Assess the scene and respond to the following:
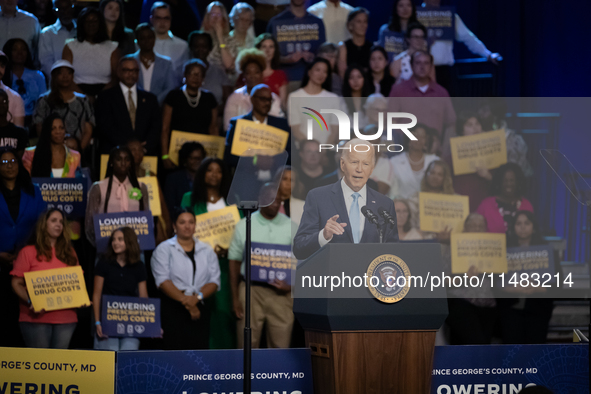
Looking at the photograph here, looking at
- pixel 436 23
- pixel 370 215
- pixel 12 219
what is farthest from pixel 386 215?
pixel 436 23

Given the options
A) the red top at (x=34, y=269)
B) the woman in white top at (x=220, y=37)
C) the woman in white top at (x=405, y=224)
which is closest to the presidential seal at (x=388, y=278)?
the woman in white top at (x=405, y=224)

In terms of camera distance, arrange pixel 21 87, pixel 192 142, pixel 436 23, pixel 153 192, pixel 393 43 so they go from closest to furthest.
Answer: pixel 153 192 < pixel 192 142 < pixel 21 87 < pixel 393 43 < pixel 436 23

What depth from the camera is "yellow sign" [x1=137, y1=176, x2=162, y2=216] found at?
5.28m

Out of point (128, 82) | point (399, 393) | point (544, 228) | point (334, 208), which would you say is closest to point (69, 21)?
point (128, 82)

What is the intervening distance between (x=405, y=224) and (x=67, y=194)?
2538 millimetres

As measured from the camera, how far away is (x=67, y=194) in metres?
5.16

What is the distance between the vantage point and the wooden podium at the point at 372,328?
118 inches

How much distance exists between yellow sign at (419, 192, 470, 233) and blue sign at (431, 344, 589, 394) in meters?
0.72

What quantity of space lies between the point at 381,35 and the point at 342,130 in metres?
3.11

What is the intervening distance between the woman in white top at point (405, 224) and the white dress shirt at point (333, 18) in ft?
10.4

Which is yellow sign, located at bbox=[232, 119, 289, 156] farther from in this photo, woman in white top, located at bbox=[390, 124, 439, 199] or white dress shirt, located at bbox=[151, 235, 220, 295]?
woman in white top, located at bbox=[390, 124, 439, 199]

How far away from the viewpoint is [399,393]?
3.00 metres

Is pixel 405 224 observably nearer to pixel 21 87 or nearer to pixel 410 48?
pixel 410 48

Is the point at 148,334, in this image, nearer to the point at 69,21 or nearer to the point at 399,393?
the point at 399,393
